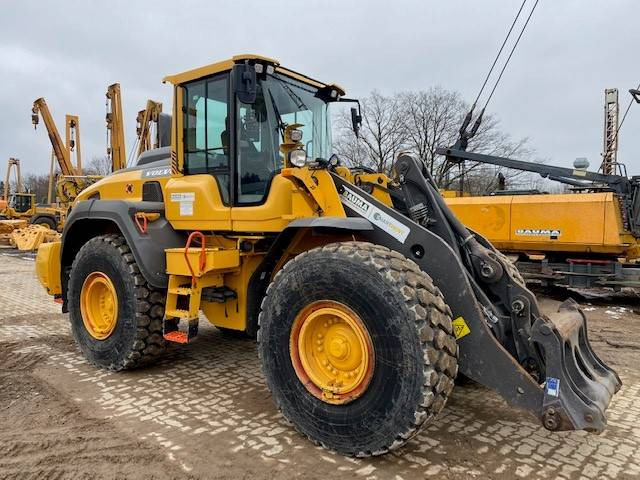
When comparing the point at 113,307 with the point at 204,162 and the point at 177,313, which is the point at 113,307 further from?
the point at 204,162

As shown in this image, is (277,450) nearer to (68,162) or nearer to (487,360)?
(487,360)

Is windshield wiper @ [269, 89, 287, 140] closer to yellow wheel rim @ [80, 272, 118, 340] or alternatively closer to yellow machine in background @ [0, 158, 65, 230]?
yellow wheel rim @ [80, 272, 118, 340]

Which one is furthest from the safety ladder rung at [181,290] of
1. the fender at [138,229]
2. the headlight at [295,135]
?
the headlight at [295,135]

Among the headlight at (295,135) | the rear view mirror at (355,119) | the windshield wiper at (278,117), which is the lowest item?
the headlight at (295,135)

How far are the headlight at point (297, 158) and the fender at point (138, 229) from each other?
1.52m

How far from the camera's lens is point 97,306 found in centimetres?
499

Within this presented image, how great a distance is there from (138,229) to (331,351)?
7.49 ft

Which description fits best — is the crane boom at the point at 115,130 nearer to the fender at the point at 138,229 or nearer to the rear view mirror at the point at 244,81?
the fender at the point at 138,229

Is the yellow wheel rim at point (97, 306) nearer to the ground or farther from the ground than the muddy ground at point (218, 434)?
farther from the ground

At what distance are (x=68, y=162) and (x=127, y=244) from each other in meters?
17.1

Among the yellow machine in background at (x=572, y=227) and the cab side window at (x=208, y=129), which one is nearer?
the cab side window at (x=208, y=129)

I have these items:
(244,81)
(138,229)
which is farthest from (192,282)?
(244,81)

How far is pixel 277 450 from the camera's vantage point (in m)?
3.15

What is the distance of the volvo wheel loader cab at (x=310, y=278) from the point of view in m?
2.79
